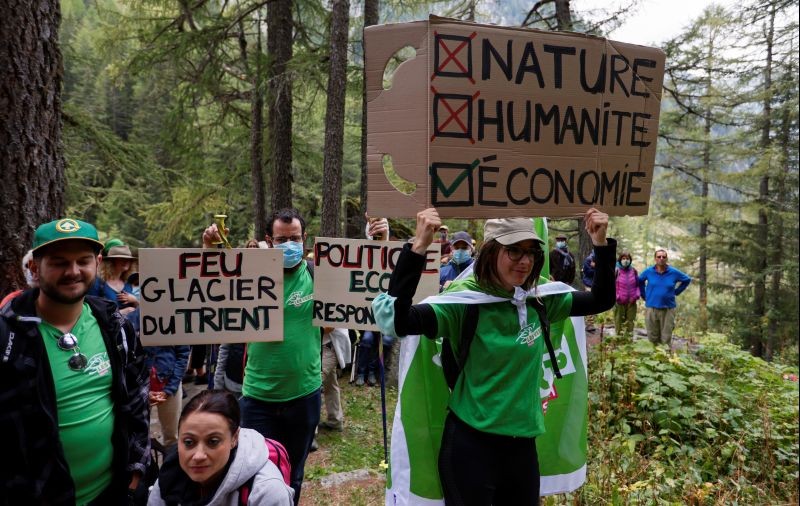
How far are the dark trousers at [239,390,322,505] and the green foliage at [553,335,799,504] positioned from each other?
2.01 metres

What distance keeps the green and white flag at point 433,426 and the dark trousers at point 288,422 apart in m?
0.94

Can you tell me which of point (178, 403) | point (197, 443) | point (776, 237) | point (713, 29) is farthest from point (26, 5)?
point (713, 29)

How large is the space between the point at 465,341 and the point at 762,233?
18.3 m

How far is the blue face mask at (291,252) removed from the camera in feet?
11.7

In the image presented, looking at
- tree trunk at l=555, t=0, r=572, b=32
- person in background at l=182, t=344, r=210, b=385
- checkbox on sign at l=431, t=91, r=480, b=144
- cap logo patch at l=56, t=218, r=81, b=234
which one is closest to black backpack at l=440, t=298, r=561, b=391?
checkbox on sign at l=431, t=91, r=480, b=144

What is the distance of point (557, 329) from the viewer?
109 inches

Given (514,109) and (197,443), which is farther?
(514,109)

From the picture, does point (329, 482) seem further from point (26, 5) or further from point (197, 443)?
point (26, 5)

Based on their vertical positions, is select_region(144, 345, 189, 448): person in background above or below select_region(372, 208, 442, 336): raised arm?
below

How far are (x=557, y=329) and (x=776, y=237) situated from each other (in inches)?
682

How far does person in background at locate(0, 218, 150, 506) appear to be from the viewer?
73.7 inches

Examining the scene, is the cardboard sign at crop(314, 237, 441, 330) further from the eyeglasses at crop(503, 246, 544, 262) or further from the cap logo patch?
the cap logo patch

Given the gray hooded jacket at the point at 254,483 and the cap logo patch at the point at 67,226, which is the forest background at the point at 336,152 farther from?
the gray hooded jacket at the point at 254,483

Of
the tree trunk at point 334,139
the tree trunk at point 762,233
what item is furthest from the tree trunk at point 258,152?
the tree trunk at point 762,233
